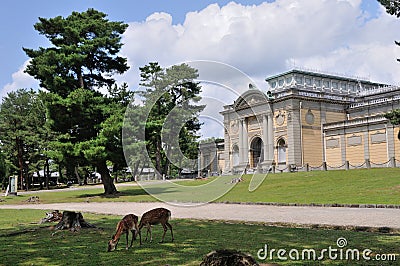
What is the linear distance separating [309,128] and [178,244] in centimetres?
5245

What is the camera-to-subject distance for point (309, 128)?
60.6 meters

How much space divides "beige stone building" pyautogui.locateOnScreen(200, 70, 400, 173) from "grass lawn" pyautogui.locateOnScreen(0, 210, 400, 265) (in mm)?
38167

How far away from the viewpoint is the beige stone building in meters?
53.1

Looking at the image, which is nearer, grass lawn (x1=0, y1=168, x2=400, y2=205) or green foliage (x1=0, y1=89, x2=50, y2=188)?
grass lawn (x1=0, y1=168, x2=400, y2=205)

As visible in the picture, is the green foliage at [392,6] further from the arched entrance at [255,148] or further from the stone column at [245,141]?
the arched entrance at [255,148]

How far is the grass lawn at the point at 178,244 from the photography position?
8891mm

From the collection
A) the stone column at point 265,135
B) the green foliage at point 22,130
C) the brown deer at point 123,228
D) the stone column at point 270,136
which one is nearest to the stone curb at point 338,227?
the brown deer at point 123,228

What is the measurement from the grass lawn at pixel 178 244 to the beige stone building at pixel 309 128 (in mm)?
38167

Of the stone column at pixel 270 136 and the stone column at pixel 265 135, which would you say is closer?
the stone column at pixel 270 136

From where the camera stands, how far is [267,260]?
336 inches

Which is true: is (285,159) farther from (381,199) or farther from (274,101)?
(381,199)

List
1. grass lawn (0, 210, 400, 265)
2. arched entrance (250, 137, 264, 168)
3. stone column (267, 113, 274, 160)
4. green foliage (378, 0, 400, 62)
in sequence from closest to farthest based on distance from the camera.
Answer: grass lawn (0, 210, 400, 265), green foliage (378, 0, 400, 62), stone column (267, 113, 274, 160), arched entrance (250, 137, 264, 168)

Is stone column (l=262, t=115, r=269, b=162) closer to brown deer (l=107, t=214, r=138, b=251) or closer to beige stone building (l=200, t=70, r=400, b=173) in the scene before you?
beige stone building (l=200, t=70, r=400, b=173)

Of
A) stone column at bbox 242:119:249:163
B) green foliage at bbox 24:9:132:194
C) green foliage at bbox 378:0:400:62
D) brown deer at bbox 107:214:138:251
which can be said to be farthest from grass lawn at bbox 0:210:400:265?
stone column at bbox 242:119:249:163
